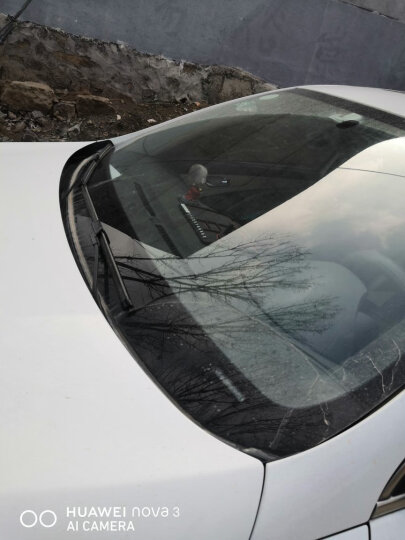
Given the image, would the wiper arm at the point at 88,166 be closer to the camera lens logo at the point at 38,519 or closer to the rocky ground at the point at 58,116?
the camera lens logo at the point at 38,519

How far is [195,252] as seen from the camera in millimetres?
1769

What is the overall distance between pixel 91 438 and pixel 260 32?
5.47 metres

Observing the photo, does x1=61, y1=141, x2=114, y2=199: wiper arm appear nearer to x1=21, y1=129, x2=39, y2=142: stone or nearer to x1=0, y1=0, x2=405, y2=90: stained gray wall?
x1=21, y1=129, x2=39, y2=142: stone

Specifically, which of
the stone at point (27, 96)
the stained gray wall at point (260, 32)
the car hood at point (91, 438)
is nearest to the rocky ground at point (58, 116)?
the stone at point (27, 96)

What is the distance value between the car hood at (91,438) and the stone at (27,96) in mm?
4132

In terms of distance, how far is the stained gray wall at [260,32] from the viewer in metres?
5.35

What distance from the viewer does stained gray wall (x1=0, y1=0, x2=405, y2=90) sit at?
17.5ft

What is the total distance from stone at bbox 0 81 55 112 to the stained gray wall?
57 centimetres

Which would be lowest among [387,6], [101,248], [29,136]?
[29,136]

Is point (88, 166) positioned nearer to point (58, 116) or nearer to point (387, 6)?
point (58, 116)

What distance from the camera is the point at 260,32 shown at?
5902 millimetres

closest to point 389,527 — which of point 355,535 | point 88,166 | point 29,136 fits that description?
point 355,535

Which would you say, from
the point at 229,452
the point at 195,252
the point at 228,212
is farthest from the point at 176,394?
the point at 228,212

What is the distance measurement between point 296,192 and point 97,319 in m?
0.81
